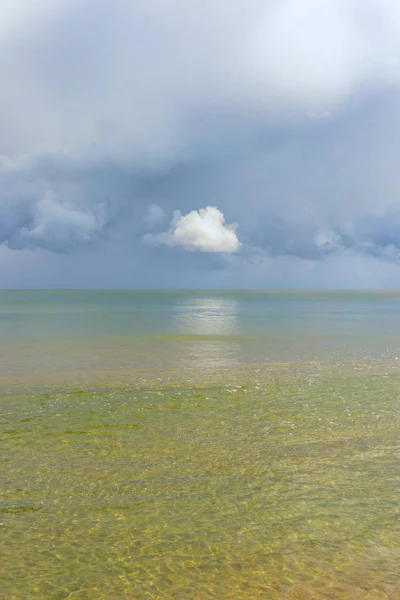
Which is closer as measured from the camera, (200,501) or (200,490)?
(200,501)

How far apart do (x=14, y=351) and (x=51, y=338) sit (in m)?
11.3

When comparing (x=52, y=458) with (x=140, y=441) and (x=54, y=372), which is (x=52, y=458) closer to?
(x=140, y=441)

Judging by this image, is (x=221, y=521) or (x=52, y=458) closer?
(x=221, y=521)

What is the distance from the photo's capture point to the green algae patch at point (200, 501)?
24.4 feet

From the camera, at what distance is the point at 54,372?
2738 cm

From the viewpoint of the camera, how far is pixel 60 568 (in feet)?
25.3

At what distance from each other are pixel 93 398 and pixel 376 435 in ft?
37.7

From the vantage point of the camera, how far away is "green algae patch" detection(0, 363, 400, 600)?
24.4ft

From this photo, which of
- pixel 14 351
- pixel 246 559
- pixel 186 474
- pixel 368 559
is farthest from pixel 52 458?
pixel 14 351

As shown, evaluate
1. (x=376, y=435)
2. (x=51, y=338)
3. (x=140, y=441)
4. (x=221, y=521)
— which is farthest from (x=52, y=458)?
(x=51, y=338)

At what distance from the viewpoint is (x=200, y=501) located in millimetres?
10031

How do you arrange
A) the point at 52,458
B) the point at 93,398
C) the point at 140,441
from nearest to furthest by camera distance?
1. the point at 52,458
2. the point at 140,441
3. the point at 93,398

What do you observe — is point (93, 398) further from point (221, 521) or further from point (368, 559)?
point (368, 559)

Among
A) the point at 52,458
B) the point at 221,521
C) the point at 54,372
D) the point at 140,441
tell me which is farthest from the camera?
the point at 54,372
